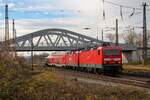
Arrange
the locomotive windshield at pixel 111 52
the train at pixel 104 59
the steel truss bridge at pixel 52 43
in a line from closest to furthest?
the train at pixel 104 59
the locomotive windshield at pixel 111 52
the steel truss bridge at pixel 52 43

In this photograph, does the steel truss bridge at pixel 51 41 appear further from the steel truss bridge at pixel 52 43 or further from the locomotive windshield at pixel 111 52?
the locomotive windshield at pixel 111 52

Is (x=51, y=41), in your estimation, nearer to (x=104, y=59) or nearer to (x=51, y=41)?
(x=51, y=41)

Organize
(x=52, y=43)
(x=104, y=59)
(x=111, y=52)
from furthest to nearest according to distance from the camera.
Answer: (x=52, y=43), (x=111, y=52), (x=104, y=59)

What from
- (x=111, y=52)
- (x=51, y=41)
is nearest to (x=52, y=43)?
(x=51, y=41)

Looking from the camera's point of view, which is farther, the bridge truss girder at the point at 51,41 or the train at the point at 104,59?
the bridge truss girder at the point at 51,41

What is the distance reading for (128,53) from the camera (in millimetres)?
142375

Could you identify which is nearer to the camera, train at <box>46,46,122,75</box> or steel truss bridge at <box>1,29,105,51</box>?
train at <box>46,46,122,75</box>

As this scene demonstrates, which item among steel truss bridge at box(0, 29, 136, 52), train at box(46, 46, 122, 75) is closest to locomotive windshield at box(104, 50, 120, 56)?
train at box(46, 46, 122, 75)

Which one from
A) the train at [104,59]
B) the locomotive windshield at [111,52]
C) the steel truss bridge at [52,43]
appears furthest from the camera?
the steel truss bridge at [52,43]

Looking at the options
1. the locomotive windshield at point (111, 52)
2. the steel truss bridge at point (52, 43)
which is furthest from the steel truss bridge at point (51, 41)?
the locomotive windshield at point (111, 52)

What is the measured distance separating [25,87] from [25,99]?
2084 mm

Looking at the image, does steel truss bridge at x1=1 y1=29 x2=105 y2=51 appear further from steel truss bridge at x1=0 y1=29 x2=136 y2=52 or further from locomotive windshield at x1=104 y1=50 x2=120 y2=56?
locomotive windshield at x1=104 y1=50 x2=120 y2=56

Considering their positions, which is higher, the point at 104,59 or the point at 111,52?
the point at 111,52

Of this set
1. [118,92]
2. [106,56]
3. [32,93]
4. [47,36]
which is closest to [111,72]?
[106,56]
